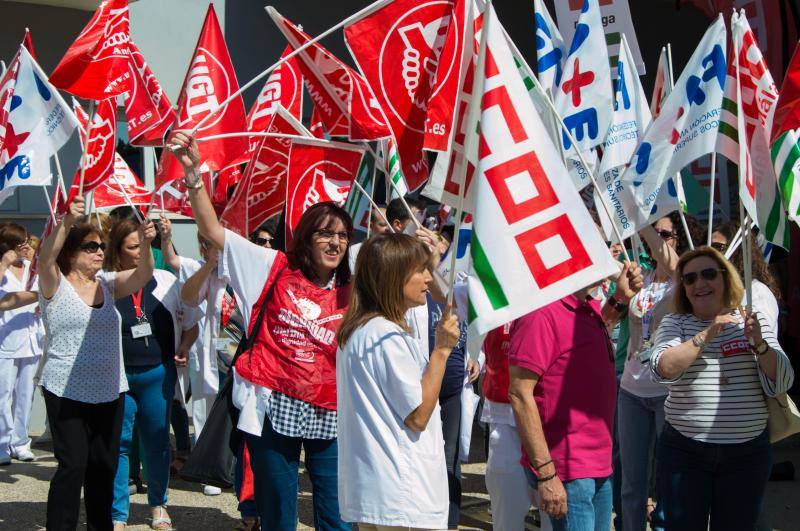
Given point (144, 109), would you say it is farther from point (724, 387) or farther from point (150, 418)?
point (724, 387)

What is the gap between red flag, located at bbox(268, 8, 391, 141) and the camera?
5.15 m

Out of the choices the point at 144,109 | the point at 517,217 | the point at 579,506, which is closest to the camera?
the point at 517,217

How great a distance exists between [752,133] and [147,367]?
3849 mm

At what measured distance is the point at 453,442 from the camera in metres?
5.77

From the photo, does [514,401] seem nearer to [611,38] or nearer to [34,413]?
[611,38]

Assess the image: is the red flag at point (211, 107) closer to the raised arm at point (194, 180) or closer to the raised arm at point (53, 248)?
the raised arm at point (53, 248)

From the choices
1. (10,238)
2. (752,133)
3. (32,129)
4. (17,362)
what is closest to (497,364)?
(752,133)

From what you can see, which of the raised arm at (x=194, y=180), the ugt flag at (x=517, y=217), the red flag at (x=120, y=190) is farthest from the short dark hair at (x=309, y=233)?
the red flag at (x=120, y=190)

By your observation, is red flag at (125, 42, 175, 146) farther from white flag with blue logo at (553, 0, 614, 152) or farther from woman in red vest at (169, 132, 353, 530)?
white flag with blue logo at (553, 0, 614, 152)

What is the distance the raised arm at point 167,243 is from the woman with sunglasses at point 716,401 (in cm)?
288

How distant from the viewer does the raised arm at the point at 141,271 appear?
17.1 feet

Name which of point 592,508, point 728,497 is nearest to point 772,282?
point 728,497

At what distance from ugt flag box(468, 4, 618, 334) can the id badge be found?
3.43 metres

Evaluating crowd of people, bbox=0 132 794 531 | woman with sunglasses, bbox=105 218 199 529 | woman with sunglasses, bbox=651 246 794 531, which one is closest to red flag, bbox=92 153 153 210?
crowd of people, bbox=0 132 794 531
